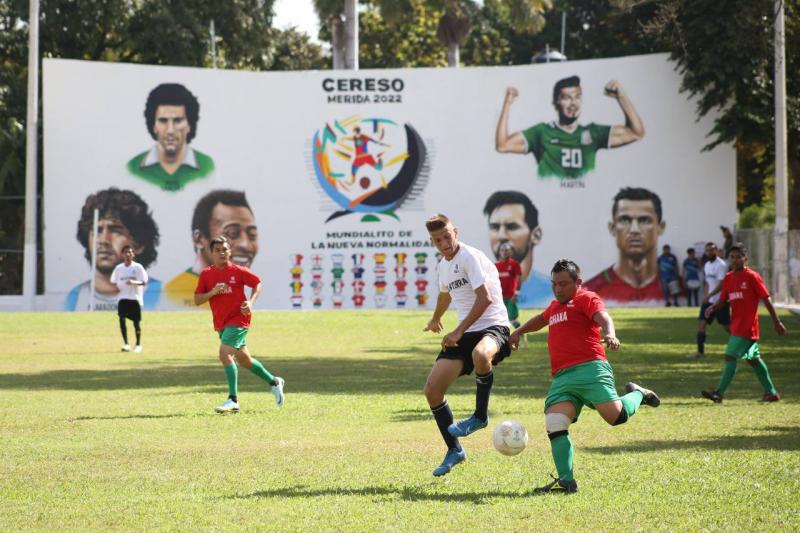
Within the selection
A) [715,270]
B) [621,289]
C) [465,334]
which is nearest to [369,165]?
[621,289]

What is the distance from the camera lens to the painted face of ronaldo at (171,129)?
46625 millimetres

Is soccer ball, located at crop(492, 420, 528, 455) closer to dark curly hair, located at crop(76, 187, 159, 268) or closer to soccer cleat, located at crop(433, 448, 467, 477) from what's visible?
soccer cleat, located at crop(433, 448, 467, 477)

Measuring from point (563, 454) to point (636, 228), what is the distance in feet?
123

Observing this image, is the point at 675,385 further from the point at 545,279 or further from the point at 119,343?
the point at 545,279

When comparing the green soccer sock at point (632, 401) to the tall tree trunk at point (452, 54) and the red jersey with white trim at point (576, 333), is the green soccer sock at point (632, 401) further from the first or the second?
the tall tree trunk at point (452, 54)

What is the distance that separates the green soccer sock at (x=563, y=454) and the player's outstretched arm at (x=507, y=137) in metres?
38.1

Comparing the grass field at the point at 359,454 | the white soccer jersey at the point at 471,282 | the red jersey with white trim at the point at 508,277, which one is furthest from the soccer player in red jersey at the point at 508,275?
the white soccer jersey at the point at 471,282

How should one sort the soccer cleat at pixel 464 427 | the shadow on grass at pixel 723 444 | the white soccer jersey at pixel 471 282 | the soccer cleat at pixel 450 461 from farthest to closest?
1. the shadow on grass at pixel 723 444
2. the white soccer jersey at pixel 471 282
3. the soccer cleat at pixel 464 427
4. the soccer cleat at pixel 450 461

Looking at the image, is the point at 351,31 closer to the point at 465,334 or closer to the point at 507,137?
the point at 507,137

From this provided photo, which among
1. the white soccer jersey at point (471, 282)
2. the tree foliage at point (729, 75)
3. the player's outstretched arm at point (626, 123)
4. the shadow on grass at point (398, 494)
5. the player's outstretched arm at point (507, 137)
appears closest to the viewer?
the shadow on grass at point (398, 494)

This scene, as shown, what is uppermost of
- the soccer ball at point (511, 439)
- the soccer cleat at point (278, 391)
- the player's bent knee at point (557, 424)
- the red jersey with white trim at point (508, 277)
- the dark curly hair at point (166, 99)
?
the dark curly hair at point (166, 99)

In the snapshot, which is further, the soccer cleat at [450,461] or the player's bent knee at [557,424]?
the soccer cleat at [450,461]

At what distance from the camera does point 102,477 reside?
10234 millimetres

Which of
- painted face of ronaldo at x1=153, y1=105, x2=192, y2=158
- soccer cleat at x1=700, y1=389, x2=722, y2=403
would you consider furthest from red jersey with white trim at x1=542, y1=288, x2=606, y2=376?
painted face of ronaldo at x1=153, y1=105, x2=192, y2=158
